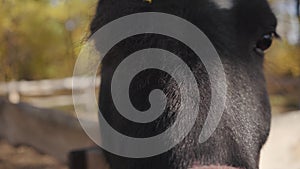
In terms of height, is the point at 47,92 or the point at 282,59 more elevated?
the point at 282,59

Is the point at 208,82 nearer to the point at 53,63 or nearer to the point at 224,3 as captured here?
the point at 224,3

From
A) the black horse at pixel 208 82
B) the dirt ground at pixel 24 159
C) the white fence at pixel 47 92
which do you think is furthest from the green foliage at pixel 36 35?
the white fence at pixel 47 92

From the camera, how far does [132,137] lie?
1428mm

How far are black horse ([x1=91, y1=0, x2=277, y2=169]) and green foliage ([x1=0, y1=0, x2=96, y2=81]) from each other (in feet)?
3.64

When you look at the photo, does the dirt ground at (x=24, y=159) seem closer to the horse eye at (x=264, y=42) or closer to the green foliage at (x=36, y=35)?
the green foliage at (x=36, y=35)

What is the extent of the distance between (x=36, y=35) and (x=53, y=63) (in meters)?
0.77

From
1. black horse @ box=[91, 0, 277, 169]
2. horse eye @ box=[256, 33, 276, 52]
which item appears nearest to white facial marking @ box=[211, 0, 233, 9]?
black horse @ box=[91, 0, 277, 169]

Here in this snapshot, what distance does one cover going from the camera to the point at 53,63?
21.9ft

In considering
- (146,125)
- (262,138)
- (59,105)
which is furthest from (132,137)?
(59,105)

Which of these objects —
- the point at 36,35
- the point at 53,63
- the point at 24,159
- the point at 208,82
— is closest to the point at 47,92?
the point at 53,63

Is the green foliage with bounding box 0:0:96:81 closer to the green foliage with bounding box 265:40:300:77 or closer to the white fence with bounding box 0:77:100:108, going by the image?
the green foliage with bounding box 265:40:300:77

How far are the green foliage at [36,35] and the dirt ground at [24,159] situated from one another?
123 cm

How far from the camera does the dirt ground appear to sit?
597cm

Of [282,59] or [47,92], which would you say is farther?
[47,92]
